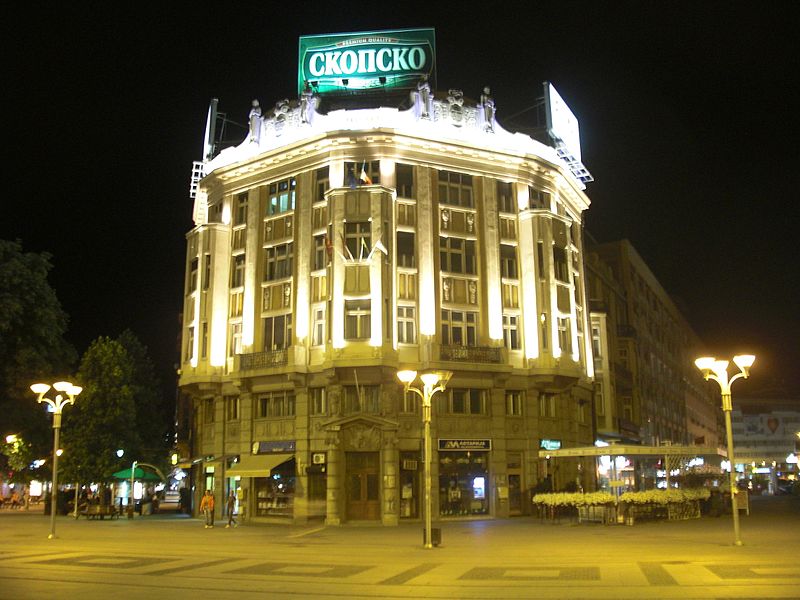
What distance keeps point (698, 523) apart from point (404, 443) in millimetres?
13633

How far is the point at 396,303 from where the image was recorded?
132 feet

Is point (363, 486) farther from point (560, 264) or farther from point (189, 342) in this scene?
point (560, 264)

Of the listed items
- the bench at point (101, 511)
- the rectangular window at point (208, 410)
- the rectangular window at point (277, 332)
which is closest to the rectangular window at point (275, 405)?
the rectangular window at point (277, 332)

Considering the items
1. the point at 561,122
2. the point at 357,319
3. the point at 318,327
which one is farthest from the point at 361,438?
the point at 561,122

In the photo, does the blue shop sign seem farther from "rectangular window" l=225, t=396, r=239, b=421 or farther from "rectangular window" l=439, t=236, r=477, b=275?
"rectangular window" l=225, t=396, r=239, b=421

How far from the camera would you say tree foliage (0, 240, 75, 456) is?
147 ft

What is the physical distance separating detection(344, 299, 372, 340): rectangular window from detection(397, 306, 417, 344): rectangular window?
1712mm

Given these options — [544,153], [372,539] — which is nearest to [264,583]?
[372,539]

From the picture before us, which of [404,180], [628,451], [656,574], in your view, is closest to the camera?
[656,574]

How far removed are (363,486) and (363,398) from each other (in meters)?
4.20

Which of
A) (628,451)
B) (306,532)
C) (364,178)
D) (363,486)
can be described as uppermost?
(364,178)

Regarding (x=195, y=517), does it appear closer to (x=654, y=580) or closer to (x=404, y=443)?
(x=404, y=443)

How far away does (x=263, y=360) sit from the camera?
134 ft

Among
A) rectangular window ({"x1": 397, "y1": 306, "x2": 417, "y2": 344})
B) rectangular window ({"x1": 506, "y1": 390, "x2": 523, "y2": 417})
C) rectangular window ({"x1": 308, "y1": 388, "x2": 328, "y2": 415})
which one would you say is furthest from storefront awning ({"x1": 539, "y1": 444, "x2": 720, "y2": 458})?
rectangular window ({"x1": 308, "y1": 388, "x2": 328, "y2": 415})
